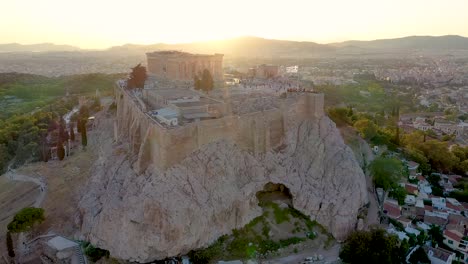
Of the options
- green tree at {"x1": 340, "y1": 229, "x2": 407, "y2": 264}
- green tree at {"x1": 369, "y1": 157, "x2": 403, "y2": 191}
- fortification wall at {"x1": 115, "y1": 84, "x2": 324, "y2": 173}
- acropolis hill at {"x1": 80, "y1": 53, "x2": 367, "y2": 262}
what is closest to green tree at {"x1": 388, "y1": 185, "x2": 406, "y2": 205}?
green tree at {"x1": 369, "y1": 157, "x2": 403, "y2": 191}

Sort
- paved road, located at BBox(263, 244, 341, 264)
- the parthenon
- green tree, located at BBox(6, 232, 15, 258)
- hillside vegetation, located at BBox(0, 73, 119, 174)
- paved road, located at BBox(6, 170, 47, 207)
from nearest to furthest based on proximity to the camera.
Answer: paved road, located at BBox(263, 244, 341, 264)
green tree, located at BBox(6, 232, 15, 258)
paved road, located at BBox(6, 170, 47, 207)
the parthenon
hillside vegetation, located at BBox(0, 73, 119, 174)

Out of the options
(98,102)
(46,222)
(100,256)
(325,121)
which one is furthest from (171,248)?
(98,102)

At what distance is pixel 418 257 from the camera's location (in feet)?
83.2

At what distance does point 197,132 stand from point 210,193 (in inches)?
144

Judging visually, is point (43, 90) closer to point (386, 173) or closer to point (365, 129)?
point (365, 129)

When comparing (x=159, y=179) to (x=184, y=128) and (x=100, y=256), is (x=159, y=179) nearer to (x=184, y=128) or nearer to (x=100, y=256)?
(x=184, y=128)

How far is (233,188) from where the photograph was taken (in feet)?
81.2

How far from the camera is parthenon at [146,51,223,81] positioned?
124 ft

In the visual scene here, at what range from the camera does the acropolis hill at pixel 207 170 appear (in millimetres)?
22250

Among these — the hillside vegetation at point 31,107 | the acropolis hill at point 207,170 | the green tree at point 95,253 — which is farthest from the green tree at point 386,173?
the hillside vegetation at point 31,107

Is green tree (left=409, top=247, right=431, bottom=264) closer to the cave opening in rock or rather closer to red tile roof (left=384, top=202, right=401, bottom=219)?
red tile roof (left=384, top=202, right=401, bottom=219)

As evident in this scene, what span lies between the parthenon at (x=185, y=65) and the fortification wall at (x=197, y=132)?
6.56 meters

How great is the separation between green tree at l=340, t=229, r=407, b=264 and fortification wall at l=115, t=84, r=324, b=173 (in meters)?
8.13

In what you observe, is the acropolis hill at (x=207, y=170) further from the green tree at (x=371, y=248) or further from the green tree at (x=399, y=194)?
the green tree at (x=399, y=194)
